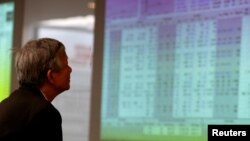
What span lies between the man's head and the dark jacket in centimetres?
10

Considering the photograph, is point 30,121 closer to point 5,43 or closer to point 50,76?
point 50,76

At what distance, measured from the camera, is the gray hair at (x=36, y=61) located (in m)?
2.08

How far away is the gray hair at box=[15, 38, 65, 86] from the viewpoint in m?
2.08

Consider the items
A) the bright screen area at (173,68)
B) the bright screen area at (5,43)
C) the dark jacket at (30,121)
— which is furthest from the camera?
the bright screen area at (5,43)

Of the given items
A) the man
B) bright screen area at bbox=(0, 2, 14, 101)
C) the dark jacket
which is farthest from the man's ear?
bright screen area at bbox=(0, 2, 14, 101)

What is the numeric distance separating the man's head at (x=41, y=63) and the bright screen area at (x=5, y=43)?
166 centimetres

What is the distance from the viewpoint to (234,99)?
2.73m

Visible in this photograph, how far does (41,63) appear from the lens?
81.7 inches

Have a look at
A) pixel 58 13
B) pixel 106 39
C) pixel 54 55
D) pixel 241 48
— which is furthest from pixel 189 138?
pixel 58 13

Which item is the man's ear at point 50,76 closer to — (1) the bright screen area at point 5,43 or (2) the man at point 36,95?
(2) the man at point 36,95

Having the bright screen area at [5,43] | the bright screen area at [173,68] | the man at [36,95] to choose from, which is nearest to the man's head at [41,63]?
the man at [36,95]

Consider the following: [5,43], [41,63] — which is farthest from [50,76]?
[5,43]

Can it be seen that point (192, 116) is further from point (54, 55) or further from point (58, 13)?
point (58, 13)

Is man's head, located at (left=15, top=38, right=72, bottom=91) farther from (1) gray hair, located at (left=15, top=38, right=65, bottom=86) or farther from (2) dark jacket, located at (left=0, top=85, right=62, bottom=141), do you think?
(2) dark jacket, located at (left=0, top=85, right=62, bottom=141)
